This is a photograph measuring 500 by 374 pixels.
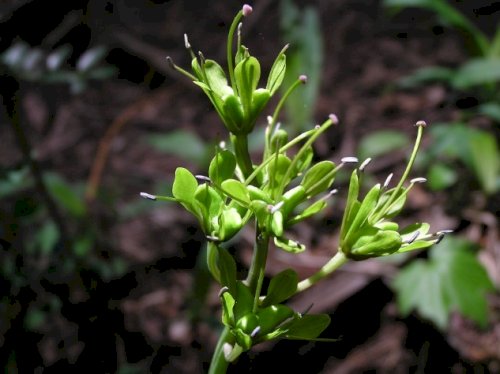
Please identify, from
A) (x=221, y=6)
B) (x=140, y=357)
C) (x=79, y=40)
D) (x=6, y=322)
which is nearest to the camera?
(x=6, y=322)

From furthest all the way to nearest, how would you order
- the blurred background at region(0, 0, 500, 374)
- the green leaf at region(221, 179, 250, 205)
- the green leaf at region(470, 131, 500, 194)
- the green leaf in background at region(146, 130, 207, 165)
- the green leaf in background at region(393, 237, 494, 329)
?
the green leaf in background at region(146, 130, 207, 165) < the green leaf at region(470, 131, 500, 194) < the green leaf in background at region(393, 237, 494, 329) < the blurred background at region(0, 0, 500, 374) < the green leaf at region(221, 179, 250, 205)

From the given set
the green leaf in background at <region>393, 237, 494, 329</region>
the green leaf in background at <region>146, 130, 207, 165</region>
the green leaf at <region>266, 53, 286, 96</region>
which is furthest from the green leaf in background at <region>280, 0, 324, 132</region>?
the green leaf at <region>266, 53, 286, 96</region>

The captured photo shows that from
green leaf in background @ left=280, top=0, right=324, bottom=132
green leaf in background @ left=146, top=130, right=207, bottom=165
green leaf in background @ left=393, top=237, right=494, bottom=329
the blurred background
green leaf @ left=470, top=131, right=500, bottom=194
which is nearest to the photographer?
the blurred background

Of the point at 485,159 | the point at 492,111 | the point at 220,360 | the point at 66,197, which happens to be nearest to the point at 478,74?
the point at 492,111

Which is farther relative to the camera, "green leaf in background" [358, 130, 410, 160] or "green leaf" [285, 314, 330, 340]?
"green leaf in background" [358, 130, 410, 160]

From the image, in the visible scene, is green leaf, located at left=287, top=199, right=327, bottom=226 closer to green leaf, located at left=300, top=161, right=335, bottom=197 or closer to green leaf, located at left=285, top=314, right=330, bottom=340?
green leaf, located at left=300, top=161, right=335, bottom=197

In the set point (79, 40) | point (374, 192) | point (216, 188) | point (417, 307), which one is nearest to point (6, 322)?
point (216, 188)

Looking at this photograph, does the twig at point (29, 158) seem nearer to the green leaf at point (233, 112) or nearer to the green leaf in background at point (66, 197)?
the green leaf in background at point (66, 197)

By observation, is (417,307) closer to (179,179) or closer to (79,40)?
(179,179)

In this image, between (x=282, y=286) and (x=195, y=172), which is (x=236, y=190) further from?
(x=195, y=172)
